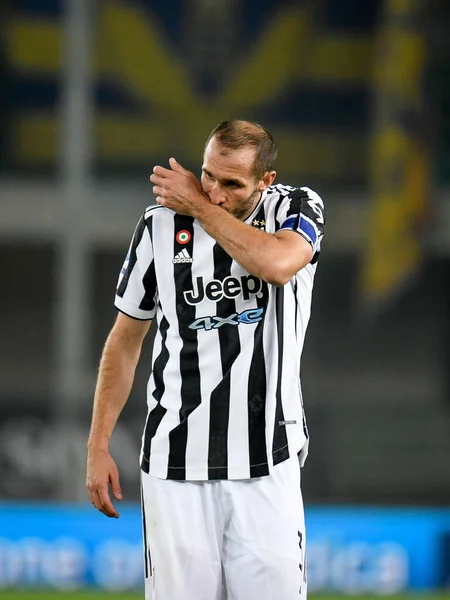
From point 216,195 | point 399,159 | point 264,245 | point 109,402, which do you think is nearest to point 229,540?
point 109,402

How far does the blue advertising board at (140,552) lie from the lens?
6.68 m

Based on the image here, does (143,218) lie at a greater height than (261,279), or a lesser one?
greater

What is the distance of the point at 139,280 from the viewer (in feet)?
9.23

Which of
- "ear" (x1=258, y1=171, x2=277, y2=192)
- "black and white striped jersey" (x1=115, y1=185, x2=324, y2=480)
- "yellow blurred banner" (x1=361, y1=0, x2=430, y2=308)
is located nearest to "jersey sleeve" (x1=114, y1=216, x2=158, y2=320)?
"black and white striped jersey" (x1=115, y1=185, x2=324, y2=480)

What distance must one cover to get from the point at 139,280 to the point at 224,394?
378 mm

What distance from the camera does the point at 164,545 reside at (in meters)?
2.66

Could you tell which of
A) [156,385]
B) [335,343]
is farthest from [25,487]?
[156,385]

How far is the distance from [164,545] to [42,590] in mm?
4161

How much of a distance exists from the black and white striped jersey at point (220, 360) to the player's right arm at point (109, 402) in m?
0.10

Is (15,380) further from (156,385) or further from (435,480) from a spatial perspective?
(156,385)

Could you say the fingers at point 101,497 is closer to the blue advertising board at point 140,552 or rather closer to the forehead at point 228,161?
the forehead at point 228,161

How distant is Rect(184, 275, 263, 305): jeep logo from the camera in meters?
2.67

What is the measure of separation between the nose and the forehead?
0.10 ft

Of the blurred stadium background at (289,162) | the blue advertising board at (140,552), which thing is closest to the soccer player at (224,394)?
the blue advertising board at (140,552)
